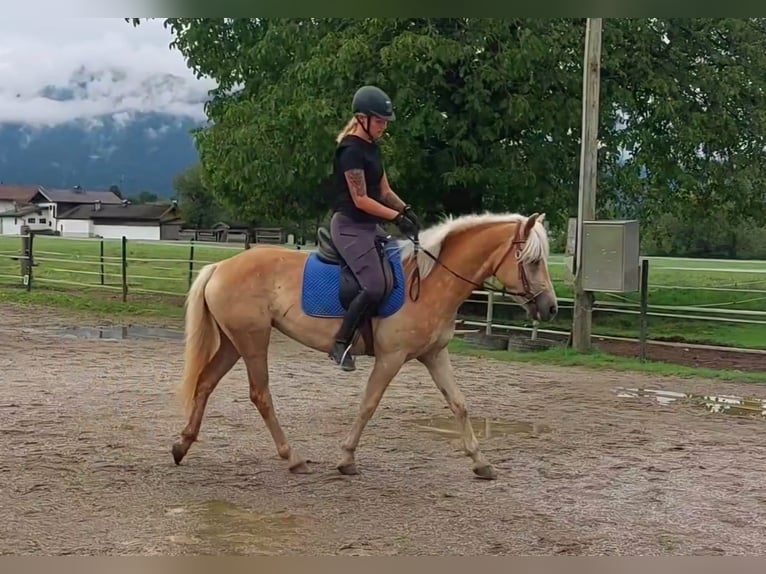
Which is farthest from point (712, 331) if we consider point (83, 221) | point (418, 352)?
point (83, 221)

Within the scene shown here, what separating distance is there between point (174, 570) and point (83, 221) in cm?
1617

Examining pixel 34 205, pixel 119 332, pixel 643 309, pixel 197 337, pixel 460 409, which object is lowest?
pixel 119 332

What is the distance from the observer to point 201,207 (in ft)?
62.4

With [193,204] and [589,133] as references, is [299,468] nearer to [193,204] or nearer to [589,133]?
[589,133]

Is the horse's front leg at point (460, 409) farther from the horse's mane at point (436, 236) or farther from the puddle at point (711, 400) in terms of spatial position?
the puddle at point (711, 400)

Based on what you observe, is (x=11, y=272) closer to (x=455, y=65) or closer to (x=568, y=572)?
(x=455, y=65)

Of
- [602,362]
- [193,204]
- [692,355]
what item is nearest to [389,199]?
[602,362]

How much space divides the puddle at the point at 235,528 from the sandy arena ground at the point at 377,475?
0.04 feet

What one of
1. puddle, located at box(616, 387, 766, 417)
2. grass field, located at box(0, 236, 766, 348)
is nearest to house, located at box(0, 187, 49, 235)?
grass field, located at box(0, 236, 766, 348)

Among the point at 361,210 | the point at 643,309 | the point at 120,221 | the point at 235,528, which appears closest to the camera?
the point at 235,528

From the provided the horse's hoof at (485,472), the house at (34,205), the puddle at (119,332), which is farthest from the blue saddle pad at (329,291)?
the house at (34,205)

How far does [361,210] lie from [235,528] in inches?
71.1

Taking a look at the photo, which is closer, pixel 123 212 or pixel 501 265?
pixel 501 265

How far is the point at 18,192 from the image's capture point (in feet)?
59.8
